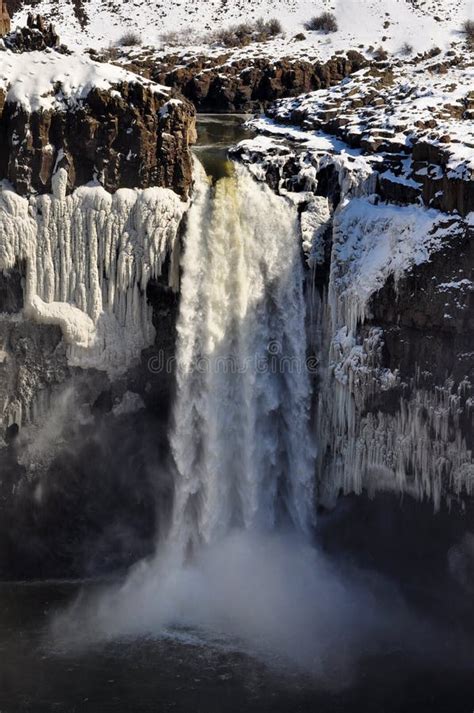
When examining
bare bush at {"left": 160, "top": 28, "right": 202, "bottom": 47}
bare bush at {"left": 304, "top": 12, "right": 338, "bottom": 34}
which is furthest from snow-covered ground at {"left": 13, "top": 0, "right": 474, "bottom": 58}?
bare bush at {"left": 304, "top": 12, "right": 338, "bottom": 34}

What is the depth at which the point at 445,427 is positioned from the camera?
63.8 feet

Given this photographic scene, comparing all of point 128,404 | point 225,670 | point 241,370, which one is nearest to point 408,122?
point 241,370

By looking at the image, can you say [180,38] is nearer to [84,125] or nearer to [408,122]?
[408,122]

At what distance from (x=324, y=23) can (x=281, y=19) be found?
2171 millimetres

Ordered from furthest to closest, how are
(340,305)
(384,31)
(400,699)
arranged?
(384,31) → (340,305) → (400,699)

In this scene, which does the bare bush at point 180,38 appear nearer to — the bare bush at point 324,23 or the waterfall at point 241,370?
the bare bush at point 324,23

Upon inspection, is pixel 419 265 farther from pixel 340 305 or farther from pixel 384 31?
pixel 384 31

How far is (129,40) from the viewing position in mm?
34500

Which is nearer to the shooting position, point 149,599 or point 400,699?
point 400,699

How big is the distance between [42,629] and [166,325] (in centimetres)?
754

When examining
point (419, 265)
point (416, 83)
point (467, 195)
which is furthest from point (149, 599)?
point (416, 83)

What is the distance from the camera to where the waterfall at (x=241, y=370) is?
21.0 meters

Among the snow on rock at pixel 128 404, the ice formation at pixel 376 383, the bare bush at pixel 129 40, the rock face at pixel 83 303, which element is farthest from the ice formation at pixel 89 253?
the bare bush at pixel 129 40

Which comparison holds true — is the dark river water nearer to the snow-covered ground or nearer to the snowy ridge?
the snowy ridge
